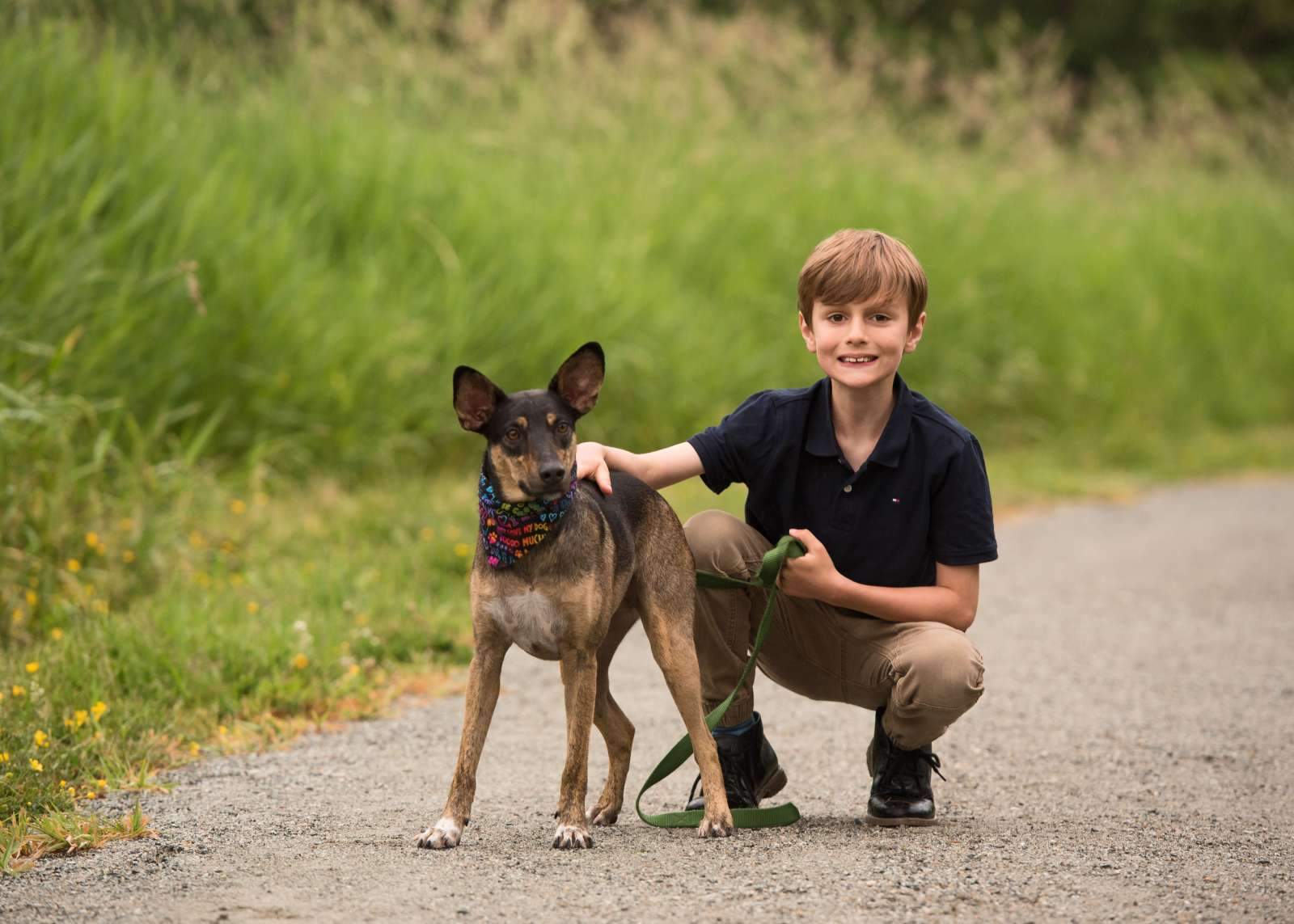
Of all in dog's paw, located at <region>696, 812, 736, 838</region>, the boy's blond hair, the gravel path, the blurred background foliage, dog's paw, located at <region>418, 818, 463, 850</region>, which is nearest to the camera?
the gravel path

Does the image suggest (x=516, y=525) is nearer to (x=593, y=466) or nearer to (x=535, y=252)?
(x=593, y=466)

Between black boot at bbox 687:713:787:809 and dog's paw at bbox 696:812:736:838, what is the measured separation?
324mm

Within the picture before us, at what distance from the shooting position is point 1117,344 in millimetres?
12523

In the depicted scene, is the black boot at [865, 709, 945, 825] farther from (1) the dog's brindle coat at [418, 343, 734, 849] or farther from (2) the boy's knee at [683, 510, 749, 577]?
(2) the boy's knee at [683, 510, 749, 577]

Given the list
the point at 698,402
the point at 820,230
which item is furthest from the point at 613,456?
the point at 820,230

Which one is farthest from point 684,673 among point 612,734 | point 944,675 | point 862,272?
point 862,272

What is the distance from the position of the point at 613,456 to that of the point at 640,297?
212 inches

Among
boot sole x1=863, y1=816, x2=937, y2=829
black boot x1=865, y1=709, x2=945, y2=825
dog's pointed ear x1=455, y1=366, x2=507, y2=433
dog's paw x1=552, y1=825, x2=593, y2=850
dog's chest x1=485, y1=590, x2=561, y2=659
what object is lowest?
dog's paw x1=552, y1=825, x2=593, y2=850

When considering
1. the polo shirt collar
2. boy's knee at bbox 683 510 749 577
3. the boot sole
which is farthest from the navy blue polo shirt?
the boot sole

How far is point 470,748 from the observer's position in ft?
11.4

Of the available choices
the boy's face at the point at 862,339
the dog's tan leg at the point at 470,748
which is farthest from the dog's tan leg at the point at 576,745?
the boy's face at the point at 862,339

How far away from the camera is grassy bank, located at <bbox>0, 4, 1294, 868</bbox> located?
538 cm

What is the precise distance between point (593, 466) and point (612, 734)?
688 mm

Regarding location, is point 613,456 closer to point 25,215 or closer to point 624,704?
point 624,704
